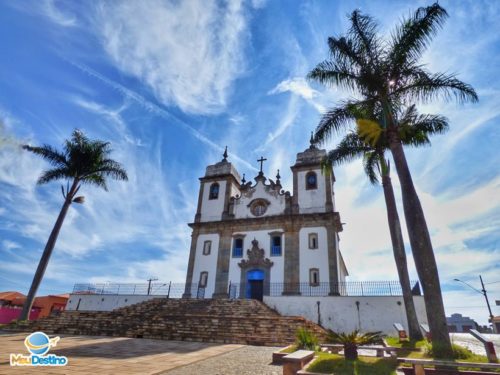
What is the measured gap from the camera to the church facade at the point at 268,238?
20.9m

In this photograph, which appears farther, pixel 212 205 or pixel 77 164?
pixel 212 205

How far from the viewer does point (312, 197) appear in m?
23.7

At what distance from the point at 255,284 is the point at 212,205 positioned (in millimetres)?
8012

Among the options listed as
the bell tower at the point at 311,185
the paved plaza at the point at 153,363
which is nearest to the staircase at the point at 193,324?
the paved plaza at the point at 153,363

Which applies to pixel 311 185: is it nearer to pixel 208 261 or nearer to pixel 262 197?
pixel 262 197

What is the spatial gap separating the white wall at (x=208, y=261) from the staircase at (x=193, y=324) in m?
4.01

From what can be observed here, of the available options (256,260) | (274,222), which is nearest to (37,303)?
(256,260)

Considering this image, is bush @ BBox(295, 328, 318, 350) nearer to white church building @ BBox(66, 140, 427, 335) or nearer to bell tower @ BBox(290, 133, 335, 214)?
white church building @ BBox(66, 140, 427, 335)

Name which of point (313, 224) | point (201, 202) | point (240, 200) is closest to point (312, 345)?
point (313, 224)

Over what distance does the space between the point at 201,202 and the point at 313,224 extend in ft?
33.5

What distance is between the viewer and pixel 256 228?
23.8 meters

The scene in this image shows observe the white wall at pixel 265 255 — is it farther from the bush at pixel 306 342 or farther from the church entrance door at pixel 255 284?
the bush at pixel 306 342

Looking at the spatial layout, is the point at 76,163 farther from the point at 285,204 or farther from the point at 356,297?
the point at 356,297

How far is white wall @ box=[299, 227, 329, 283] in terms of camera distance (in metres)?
20.4
